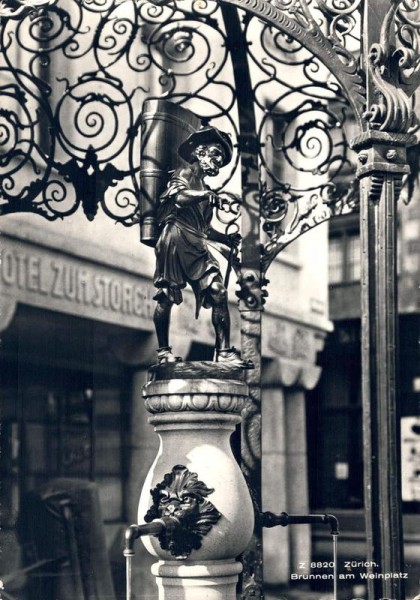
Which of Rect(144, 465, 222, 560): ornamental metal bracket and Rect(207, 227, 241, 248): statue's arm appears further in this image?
Rect(207, 227, 241, 248): statue's arm

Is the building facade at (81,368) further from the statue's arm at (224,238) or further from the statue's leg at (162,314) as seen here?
the statue's leg at (162,314)

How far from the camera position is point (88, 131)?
10367 millimetres

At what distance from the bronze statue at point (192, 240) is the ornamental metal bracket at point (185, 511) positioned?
2.36 feet

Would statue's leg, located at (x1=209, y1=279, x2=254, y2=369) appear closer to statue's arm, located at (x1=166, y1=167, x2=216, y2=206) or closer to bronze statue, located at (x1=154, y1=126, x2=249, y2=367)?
bronze statue, located at (x1=154, y1=126, x2=249, y2=367)

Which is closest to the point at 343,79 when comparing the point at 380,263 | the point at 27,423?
the point at 380,263

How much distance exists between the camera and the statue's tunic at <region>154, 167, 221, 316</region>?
5.40 meters

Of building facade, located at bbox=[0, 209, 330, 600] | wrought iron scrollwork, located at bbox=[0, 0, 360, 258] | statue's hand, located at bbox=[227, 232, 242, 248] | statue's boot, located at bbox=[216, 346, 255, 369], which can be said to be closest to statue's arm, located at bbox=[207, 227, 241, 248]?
statue's hand, located at bbox=[227, 232, 242, 248]

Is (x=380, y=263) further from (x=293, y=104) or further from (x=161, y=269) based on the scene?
(x=293, y=104)

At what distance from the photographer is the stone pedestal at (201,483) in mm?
4840

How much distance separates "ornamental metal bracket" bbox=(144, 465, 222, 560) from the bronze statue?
719mm

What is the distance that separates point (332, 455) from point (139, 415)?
2370 millimetres

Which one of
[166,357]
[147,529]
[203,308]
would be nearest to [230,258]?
[166,357]

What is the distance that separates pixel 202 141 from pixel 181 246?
541 millimetres

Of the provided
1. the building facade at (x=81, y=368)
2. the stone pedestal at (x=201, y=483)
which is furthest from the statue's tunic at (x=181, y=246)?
the building facade at (x=81, y=368)
